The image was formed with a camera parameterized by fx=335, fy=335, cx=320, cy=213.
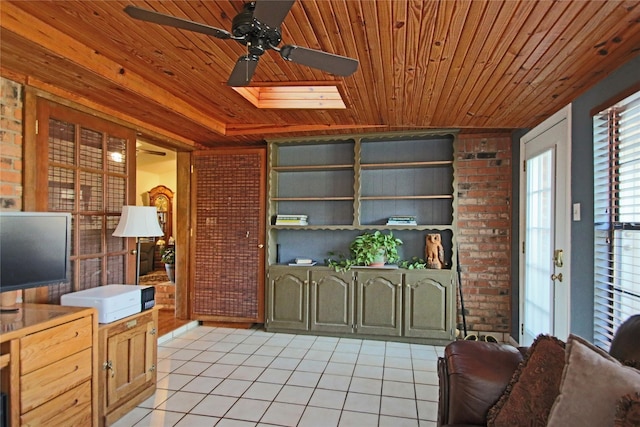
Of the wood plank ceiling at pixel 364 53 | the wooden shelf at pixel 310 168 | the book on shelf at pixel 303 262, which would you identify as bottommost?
the book on shelf at pixel 303 262

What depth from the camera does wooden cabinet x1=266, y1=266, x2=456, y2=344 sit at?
354cm

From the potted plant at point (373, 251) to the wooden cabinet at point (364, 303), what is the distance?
0.09 m

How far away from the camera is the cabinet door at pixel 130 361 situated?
218 centimetres

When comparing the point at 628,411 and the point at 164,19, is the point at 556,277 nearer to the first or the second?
the point at 628,411

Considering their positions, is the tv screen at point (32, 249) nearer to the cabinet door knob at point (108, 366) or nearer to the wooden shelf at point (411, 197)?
the cabinet door knob at point (108, 366)

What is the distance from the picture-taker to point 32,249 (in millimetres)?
1933

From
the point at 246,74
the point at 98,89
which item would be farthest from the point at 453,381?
the point at 98,89

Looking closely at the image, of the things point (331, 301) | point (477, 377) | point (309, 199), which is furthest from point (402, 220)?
point (477, 377)

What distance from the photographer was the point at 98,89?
2.43 meters

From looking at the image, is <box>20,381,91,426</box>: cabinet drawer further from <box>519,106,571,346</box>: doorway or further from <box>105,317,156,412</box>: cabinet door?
<box>519,106,571,346</box>: doorway

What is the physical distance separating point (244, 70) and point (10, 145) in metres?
1.71

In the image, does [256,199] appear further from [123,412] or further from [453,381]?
[453,381]

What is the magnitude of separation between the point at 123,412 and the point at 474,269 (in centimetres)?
348

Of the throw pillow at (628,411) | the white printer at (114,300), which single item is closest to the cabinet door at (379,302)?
the white printer at (114,300)
